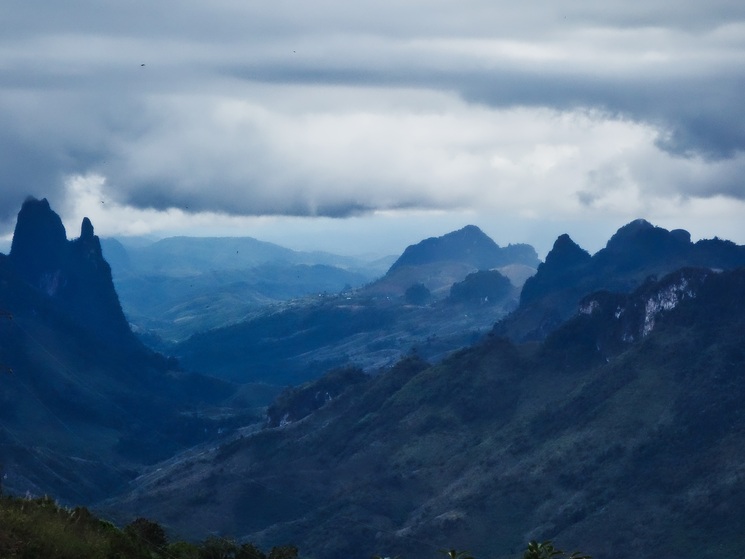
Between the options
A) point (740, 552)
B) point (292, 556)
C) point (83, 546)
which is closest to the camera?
point (83, 546)

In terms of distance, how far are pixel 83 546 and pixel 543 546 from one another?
29.5 metres

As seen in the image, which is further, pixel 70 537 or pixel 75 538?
pixel 75 538

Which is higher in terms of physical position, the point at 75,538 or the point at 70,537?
the point at 70,537

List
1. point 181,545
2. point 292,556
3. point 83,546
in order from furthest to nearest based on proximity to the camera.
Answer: point 292,556 → point 181,545 → point 83,546

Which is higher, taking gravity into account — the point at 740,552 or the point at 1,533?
the point at 1,533

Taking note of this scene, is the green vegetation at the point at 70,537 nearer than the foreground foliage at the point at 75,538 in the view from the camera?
Yes

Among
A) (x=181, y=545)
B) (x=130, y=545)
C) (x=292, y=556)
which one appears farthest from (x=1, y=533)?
(x=292, y=556)

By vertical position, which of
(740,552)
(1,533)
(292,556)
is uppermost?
(1,533)

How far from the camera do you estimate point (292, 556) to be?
347ft

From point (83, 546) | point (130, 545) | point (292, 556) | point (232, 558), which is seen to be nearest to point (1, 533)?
point (83, 546)

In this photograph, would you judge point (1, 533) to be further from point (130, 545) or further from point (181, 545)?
point (181, 545)

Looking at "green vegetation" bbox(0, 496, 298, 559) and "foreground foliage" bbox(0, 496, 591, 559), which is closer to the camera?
"green vegetation" bbox(0, 496, 298, 559)

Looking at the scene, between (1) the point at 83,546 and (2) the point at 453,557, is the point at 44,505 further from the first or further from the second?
(2) the point at 453,557

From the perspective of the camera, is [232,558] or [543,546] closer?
[543,546]
